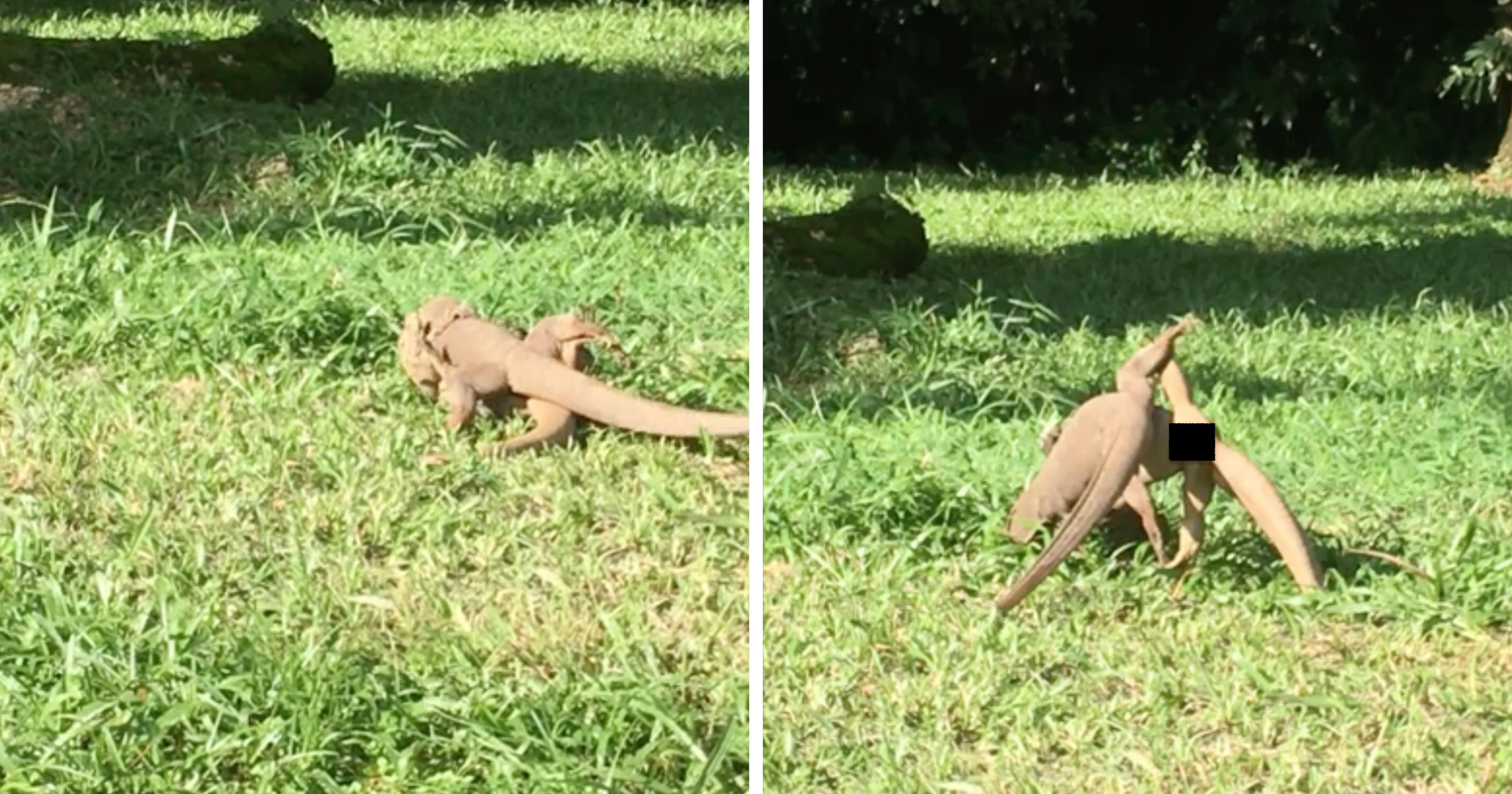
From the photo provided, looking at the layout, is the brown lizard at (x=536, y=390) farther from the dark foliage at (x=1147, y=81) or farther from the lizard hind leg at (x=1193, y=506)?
the lizard hind leg at (x=1193, y=506)

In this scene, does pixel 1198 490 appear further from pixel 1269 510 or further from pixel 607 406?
pixel 607 406

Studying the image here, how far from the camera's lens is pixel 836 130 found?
175cm

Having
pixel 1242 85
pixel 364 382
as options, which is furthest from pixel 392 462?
pixel 1242 85

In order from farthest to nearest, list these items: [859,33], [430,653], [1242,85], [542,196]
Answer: [542,196] < [859,33] < [1242,85] < [430,653]

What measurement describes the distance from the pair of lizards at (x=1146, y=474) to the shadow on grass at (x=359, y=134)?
0.80m

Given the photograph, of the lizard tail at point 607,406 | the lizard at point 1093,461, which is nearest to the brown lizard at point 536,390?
the lizard tail at point 607,406

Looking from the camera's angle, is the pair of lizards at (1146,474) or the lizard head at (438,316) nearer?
the pair of lizards at (1146,474)

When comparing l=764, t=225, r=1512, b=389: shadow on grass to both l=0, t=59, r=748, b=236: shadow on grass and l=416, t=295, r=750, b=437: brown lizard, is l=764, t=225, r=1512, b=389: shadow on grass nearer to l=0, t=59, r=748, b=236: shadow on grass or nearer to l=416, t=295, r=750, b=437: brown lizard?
l=416, t=295, r=750, b=437: brown lizard

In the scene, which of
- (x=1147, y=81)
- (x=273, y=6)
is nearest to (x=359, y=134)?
(x=273, y=6)

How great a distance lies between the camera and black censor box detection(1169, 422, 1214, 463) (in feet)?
4.34

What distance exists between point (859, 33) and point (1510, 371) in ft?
1.66

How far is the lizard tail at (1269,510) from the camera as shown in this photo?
1.34 meters

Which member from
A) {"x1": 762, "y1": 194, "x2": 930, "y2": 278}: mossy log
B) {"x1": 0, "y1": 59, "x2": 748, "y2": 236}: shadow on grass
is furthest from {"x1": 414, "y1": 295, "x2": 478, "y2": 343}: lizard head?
{"x1": 0, "y1": 59, "x2": 748, "y2": 236}: shadow on grass

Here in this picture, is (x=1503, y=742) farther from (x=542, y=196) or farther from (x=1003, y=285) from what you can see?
(x=542, y=196)
